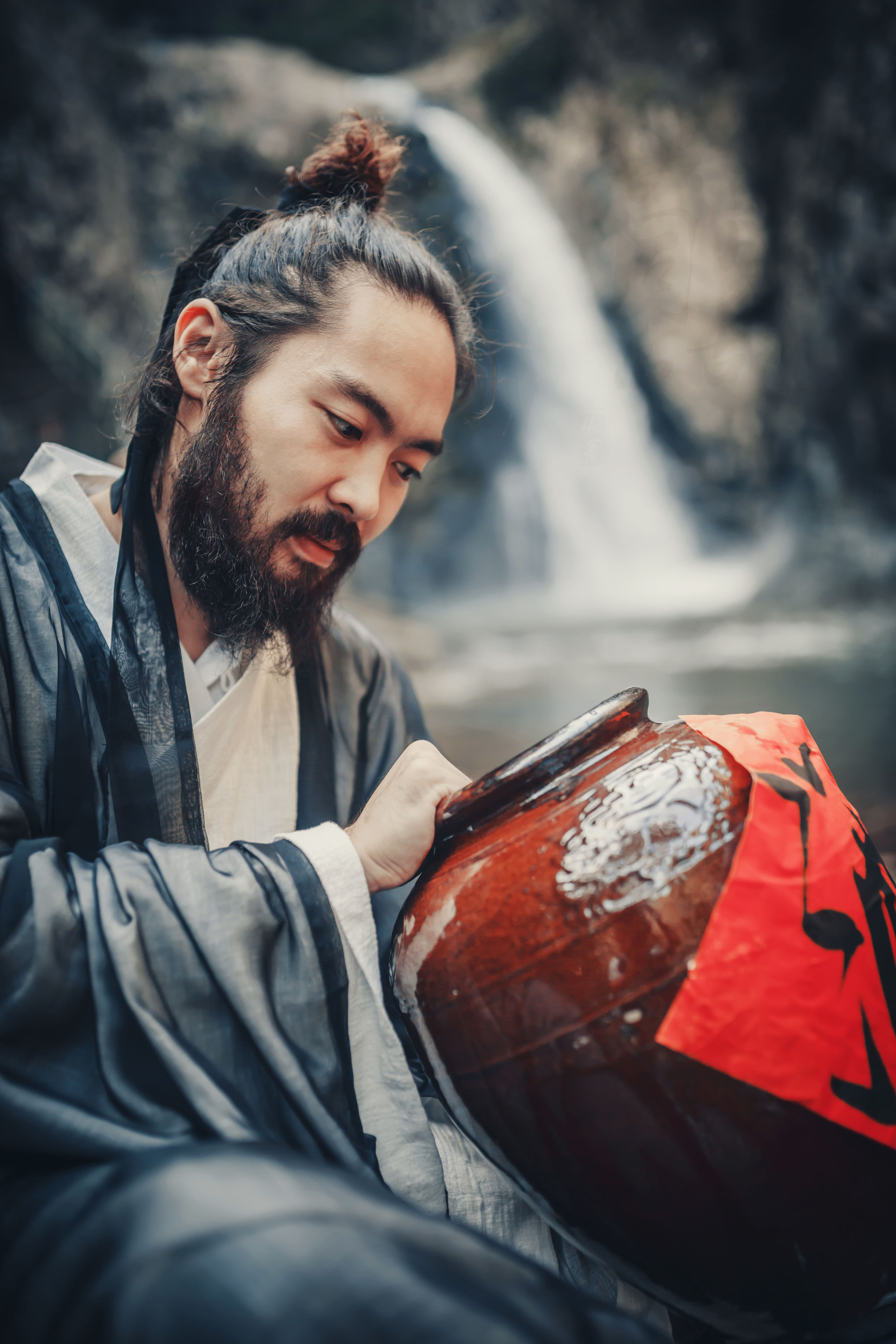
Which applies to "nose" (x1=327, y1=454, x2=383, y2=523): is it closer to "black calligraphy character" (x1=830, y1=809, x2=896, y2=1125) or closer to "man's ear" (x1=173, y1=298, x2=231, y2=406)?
"man's ear" (x1=173, y1=298, x2=231, y2=406)

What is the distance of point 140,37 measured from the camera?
9.91 m

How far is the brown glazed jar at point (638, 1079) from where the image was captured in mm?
861

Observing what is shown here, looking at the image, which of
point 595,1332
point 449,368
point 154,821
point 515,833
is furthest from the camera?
point 449,368

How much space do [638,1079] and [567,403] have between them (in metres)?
10.4

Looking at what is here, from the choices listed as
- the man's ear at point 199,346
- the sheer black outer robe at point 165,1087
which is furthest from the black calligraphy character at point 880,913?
the man's ear at point 199,346

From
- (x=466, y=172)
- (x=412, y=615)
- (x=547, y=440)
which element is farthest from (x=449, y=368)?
(x=466, y=172)

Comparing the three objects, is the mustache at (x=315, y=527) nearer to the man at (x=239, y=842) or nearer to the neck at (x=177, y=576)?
the man at (x=239, y=842)

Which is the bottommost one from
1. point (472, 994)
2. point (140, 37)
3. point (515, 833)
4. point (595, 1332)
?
point (595, 1332)

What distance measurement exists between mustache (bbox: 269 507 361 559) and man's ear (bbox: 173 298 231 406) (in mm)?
290

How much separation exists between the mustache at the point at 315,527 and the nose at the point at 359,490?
24 mm

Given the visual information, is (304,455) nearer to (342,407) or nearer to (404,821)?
(342,407)

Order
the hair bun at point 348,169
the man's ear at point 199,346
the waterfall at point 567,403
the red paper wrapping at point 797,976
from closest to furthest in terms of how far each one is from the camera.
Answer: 1. the red paper wrapping at point 797,976
2. the man's ear at point 199,346
3. the hair bun at point 348,169
4. the waterfall at point 567,403

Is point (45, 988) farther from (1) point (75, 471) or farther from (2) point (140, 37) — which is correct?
(2) point (140, 37)

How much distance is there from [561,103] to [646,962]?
1263cm
